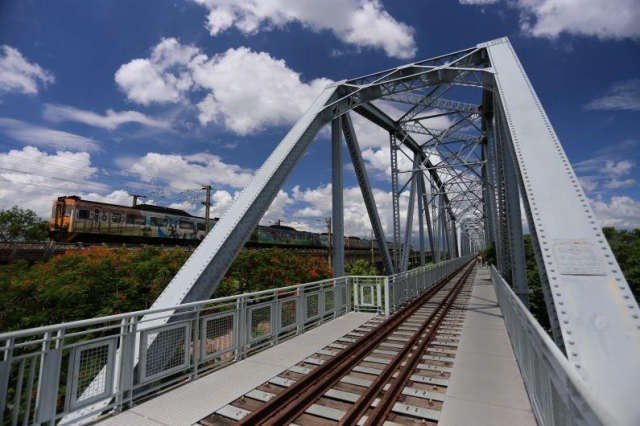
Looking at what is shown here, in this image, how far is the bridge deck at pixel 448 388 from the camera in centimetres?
360

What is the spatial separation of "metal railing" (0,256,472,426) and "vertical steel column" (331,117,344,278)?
2757 mm

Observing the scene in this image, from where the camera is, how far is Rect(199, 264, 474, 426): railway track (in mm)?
3674

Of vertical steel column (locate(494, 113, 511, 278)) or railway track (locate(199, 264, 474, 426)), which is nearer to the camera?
railway track (locate(199, 264, 474, 426))

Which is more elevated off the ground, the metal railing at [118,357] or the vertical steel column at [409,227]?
the vertical steel column at [409,227]

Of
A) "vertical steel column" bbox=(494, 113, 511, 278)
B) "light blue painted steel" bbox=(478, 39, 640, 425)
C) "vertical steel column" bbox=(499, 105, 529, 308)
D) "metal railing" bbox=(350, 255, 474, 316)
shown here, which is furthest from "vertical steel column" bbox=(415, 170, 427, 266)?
"light blue painted steel" bbox=(478, 39, 640, 425)

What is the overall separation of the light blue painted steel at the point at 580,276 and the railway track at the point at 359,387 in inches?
68.1

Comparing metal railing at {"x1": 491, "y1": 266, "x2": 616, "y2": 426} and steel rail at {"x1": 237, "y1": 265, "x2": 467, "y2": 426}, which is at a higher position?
metal railing at {"x1": 491, "y1": 266, "x2": 616, "y2": 426}

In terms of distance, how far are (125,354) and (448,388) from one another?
4113 millimetres

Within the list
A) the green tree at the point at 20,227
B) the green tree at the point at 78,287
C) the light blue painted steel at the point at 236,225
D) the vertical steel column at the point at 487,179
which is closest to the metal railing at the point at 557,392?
the light blue painted steel at the point at 236,225

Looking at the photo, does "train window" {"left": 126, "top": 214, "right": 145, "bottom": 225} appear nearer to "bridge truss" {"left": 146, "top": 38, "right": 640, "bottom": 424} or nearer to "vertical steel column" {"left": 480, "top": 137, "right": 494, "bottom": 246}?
"bridge truss" {"left": 146, "top": 38, "right": 640, "bottom": 424}

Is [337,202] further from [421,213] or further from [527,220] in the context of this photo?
Result: [421,213]

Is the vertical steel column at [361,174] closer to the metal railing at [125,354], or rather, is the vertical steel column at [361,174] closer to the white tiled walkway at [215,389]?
the metal railing at [125,354]

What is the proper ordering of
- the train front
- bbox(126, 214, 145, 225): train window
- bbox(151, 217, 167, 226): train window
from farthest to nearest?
bbox(151, 217, 167, 226): train window → bbox(126, 214, 145, 225): train window → the train front

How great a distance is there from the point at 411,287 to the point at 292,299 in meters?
7.83
